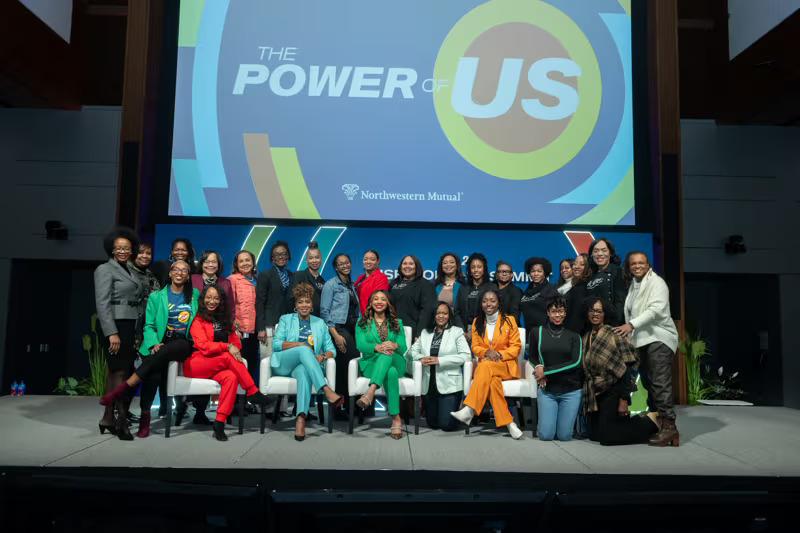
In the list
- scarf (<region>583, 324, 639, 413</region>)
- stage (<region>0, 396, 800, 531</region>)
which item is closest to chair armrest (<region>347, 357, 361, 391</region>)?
stage (<region>0, 396, 800, 531</region>)

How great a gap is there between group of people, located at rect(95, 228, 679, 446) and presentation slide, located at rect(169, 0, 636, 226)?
1117mm

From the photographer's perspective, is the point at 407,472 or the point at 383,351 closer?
the point at 407,472

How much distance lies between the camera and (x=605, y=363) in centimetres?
373

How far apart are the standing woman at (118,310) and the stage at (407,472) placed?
0.22 metres

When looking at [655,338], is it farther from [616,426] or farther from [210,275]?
[210,275]

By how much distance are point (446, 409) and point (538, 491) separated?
271 cm

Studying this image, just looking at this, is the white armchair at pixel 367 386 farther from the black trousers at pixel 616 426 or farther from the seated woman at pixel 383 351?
the black trousers at pixel 616 426

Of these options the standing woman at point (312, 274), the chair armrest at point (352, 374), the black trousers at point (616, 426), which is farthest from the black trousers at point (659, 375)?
the standing woman at point (312, 274)

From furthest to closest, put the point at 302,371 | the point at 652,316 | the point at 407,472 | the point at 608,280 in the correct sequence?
the point at 608,280, the point at 302,371, the point at 652,316, the point at 407,472

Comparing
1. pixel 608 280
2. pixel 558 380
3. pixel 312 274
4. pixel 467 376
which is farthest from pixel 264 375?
pixel 608 280

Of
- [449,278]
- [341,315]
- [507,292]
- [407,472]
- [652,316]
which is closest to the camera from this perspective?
[407,472]

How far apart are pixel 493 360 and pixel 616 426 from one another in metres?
0.89

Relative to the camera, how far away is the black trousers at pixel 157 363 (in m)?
3.68

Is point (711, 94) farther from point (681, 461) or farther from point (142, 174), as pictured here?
point (142, 174)
